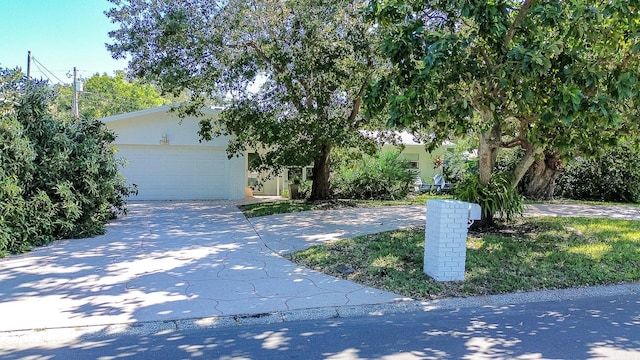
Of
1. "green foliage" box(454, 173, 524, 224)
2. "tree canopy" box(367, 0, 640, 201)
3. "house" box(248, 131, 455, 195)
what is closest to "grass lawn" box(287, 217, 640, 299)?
"green foliage" box(454, 173, 524, 224)

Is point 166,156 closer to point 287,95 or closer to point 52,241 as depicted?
point 287,95

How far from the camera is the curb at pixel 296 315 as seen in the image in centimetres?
411

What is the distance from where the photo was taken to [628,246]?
783 cm

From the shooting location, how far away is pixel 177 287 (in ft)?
18.2

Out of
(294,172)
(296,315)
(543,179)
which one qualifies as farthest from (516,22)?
(294,172)

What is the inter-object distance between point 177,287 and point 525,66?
5.22 m

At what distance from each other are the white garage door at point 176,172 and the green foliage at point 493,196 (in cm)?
1025

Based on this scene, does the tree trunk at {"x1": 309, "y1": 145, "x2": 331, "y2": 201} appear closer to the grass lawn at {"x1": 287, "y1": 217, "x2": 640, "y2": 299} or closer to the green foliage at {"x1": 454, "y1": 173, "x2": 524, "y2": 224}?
the grass lawn at {"x1": 287, "y1": 217, "x2": 640, "y2": 299}

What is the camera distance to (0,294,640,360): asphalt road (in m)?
3.79

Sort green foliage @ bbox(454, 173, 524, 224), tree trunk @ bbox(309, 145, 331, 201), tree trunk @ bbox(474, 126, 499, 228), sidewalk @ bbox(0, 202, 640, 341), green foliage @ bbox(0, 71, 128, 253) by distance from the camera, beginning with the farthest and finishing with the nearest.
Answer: tree trunk @ bbox(309, 145, 331, 201) < green foliage @ bbox(454, 173, 524, 224) < tree trunk @ bbox(474, 126, 499, 228) < green foliage @ bbox(0, 71, 128, 253) < sidewalk @ bbox(0, 202, 640, 341)

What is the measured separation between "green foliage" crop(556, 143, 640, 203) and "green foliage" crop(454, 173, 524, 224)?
27.4ft

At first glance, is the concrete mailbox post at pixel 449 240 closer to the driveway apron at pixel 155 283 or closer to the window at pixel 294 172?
the driveway apron at pixel 155 283

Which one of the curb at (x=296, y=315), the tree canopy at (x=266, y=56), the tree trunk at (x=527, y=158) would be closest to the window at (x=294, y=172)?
the tree canopy at (x=266, y=56)

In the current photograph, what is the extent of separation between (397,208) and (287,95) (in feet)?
15.7
